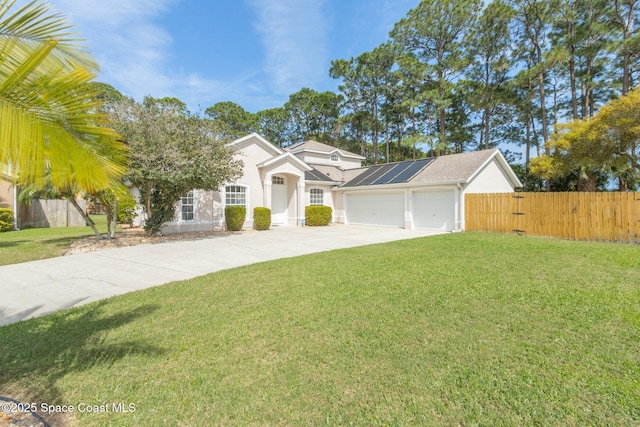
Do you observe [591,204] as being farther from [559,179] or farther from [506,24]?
[506,24]

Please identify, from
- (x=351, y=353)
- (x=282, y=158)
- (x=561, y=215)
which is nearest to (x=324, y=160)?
(x=282, y=158)

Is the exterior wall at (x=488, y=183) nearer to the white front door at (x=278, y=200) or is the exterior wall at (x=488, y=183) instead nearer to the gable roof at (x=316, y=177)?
the gable roof at (x=316, y=177)

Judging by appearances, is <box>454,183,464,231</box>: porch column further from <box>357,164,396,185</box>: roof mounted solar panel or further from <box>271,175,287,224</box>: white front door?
<box>271,175,287,224</box>: white front door

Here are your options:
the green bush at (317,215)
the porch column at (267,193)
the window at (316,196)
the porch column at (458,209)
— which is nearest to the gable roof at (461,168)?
the porch column at (458,209)

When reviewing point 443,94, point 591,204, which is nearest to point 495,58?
point 443,94

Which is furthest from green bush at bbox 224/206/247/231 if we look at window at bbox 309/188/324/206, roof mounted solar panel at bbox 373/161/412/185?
roof mounted solar panel at bbox 373/161/412/185

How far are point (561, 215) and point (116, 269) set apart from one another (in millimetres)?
15168

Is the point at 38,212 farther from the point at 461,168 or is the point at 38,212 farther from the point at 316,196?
the point at 461,168

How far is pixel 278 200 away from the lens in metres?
18.8

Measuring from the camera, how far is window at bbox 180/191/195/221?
49.9ft

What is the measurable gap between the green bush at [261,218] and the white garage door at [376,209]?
655 cm

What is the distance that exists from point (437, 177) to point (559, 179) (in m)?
11.1

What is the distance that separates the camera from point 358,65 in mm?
35594

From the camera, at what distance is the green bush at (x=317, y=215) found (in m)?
19.0
